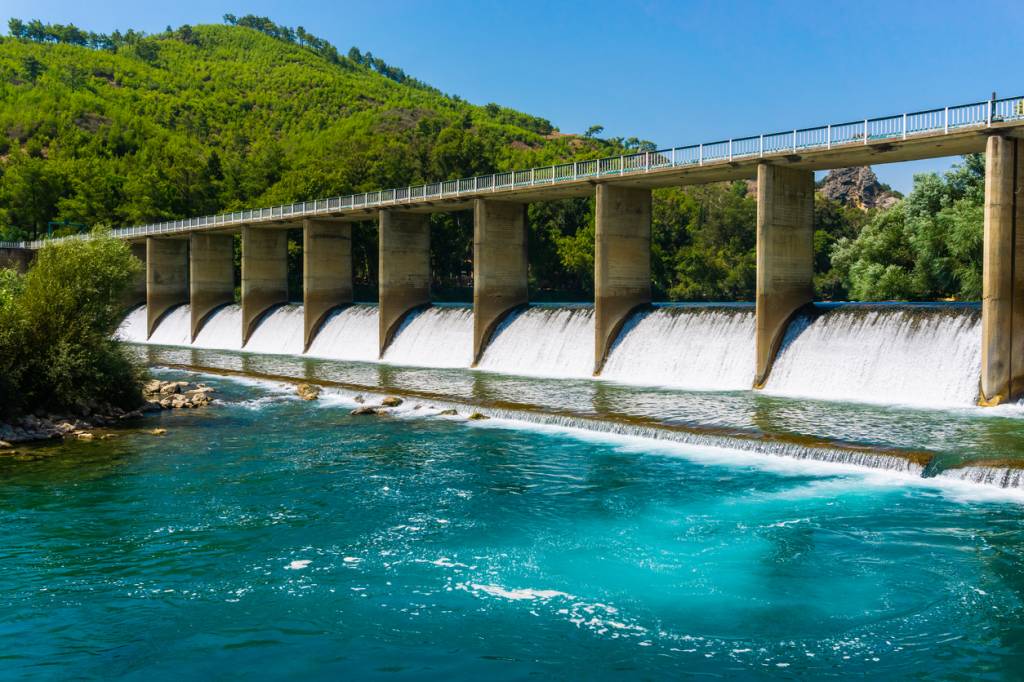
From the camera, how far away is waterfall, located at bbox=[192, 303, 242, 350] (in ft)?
209

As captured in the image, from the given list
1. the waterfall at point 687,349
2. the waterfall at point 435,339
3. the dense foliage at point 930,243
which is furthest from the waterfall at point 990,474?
the dense foliage at point 930,243

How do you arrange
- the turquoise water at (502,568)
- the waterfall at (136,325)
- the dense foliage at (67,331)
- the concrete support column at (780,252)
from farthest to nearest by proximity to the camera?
the waterfall at (136,325) < the concrete support column at (780,252) < the dense foliage at (67,331) < the turquoise water at (502,568)

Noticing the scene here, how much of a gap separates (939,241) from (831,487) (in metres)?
36.1

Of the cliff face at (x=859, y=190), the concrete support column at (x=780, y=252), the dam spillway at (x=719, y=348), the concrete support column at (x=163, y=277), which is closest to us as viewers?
the dam spillway at (x=719, y=348)

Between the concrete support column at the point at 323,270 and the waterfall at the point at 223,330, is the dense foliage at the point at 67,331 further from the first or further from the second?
the waterfall at the point at 223,330

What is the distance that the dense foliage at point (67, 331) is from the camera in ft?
86.9

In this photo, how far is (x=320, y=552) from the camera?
14.8m

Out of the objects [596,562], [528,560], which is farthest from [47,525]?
[596,562]

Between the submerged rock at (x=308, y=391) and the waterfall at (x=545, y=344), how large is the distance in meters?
10.8

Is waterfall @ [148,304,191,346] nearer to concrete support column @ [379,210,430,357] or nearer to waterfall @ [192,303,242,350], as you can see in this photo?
waterfall @ [192,303,242,350]

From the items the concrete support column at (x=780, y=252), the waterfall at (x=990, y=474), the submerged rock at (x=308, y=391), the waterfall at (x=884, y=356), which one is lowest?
the waterfall at (x=990, y=474)

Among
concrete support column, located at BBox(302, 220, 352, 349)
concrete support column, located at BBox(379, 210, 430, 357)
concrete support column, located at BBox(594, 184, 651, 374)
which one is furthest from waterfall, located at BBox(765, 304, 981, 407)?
concrete support column, located at BBox(302, 220, 352, 349)

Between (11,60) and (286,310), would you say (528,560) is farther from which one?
(11,60)

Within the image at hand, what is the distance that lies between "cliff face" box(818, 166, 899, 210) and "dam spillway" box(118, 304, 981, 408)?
155679 mm
